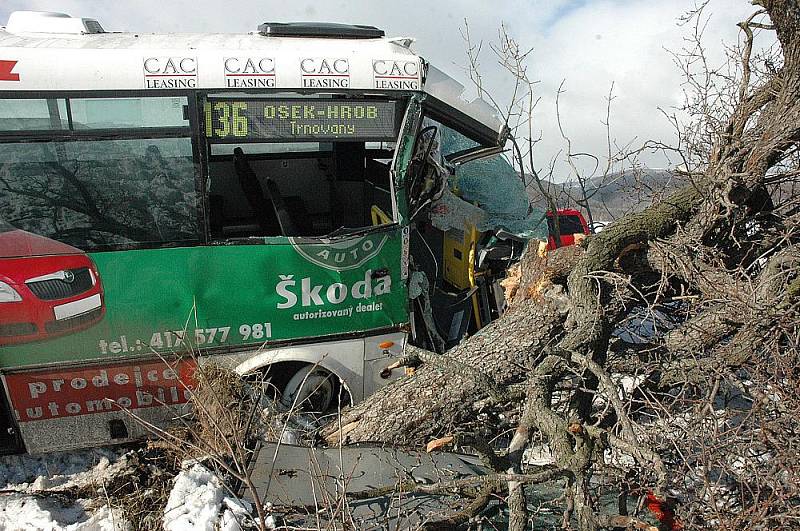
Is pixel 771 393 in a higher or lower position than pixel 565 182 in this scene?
lower

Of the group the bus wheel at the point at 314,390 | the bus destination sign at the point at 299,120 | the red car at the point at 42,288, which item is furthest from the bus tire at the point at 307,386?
the bus destination sign at the point at 299,120

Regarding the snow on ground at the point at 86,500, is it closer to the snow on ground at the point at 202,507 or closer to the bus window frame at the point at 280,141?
the snow on ground at the point at 202,507

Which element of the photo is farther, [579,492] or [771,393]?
[771,393]

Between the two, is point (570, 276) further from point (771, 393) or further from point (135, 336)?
point (135, 336)

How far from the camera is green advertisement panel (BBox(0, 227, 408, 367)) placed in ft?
13.4

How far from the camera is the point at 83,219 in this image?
13.4 feet

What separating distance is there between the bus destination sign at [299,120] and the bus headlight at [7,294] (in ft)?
5.12

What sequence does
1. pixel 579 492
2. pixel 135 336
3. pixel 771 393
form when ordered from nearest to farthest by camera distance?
pixel 579 492
pixel 771 393
pixel 135 336

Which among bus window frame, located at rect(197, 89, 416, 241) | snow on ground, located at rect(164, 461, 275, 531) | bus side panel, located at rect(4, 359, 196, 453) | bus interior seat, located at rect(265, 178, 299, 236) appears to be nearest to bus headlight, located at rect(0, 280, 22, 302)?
bus side panel, located at rect(4, 359, 196, 453)

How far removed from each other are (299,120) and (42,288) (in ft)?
6.42

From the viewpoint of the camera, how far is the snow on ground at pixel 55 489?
3.77 metres

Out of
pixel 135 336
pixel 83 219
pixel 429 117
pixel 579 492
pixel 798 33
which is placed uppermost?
pixel 798 33

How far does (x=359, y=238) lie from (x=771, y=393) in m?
2.69

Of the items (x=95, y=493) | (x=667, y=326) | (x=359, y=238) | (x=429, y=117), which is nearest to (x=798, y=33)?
(x=667, y=326)
